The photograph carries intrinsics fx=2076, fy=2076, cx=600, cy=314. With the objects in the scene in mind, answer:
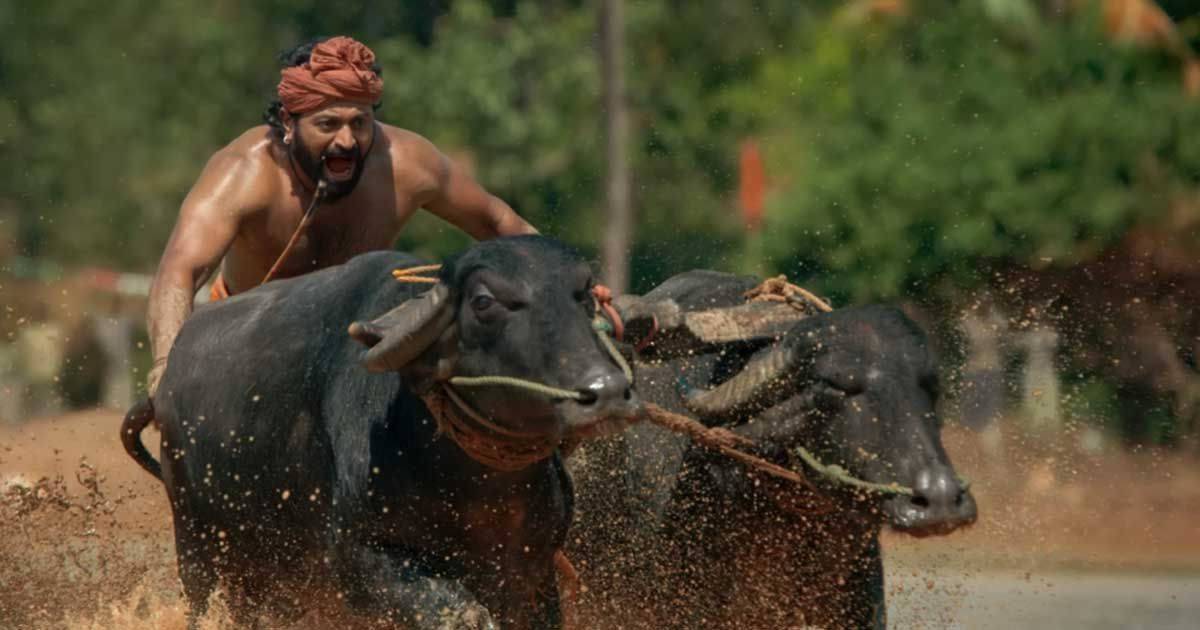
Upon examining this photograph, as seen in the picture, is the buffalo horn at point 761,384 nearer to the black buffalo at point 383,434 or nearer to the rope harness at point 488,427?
the black buffalo at point 383,434

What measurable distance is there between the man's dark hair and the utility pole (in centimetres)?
1065

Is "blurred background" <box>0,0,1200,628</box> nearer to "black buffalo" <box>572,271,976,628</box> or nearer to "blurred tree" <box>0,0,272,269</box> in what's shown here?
"blurred tree" <box>0,0,272,269</box>

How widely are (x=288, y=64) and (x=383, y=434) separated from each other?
168 centimetres

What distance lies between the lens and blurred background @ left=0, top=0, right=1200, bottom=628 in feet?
40.2

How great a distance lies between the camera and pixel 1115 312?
41.0ft

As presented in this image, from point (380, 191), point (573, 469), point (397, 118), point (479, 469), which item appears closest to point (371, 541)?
point (479, 469)

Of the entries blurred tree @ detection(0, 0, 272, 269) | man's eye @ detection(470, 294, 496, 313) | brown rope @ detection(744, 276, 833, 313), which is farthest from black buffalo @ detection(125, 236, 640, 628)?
blurred tree @ detection(0, 0, 272, 269)

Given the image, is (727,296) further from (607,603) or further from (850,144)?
(850,144)

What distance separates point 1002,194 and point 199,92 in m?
13.8

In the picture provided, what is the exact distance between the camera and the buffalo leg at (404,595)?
479 cm

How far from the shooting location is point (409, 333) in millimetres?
4637

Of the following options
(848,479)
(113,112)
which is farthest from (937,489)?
(113,112)

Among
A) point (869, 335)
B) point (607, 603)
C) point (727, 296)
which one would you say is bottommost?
point (607, 603)

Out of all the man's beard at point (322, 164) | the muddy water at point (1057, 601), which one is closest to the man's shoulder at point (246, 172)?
the man's beard at point (322, 164)
